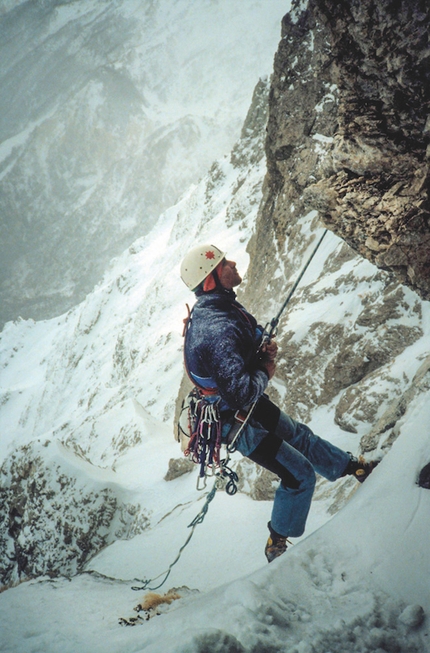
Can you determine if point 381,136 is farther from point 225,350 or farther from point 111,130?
point 111,130

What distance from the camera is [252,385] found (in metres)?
2.99

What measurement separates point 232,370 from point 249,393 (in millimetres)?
257

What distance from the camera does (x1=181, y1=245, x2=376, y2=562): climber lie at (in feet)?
9.70

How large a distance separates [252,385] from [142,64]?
16549 cm

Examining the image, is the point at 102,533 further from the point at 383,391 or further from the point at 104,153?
the point at 104,153

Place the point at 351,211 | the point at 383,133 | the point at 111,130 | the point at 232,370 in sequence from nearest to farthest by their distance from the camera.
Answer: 1. the point at 232,370
2. the point at 383,133
3. the point at 351,211
4. the point at 111,130

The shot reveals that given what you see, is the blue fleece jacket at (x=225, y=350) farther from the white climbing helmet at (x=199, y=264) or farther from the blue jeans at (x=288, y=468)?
the blue jeans at (x=288, y=468)

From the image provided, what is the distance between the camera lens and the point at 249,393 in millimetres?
2961

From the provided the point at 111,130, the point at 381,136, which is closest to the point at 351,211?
the point at 381,136

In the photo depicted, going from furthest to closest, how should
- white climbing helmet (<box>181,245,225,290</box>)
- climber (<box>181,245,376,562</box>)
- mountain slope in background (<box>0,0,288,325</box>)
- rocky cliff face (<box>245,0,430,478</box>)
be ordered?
1. mountain slope in background (<box>0,0,288,325</box>)
2. white climbing helmet (<box>181,245,225,290</box>)
3. climber (<box>181,245,376,562</box>)
4. rocky cliff face (<box>245,0,430,478</box>)

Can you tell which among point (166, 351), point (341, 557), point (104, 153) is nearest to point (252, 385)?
point (341, 557)

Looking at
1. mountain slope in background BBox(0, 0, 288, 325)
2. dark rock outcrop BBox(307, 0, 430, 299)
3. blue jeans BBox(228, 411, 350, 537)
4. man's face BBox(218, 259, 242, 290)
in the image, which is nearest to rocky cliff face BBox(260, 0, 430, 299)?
dark rock outcrop BBox(307, 0, 430, 299)

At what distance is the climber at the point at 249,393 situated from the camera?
9.70 feet

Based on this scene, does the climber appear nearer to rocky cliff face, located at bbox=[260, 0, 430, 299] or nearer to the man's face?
the man's face
